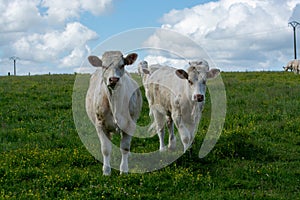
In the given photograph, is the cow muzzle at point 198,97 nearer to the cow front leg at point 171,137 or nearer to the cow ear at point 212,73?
the cow ear at point 212,73

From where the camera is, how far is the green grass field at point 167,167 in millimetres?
9344

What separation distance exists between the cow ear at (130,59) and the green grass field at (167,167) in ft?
7.91

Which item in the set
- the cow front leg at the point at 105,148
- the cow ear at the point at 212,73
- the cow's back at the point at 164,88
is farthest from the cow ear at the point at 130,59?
the cow's back at the point at 164,88

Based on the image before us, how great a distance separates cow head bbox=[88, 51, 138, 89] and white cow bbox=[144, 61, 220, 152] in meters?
1.68

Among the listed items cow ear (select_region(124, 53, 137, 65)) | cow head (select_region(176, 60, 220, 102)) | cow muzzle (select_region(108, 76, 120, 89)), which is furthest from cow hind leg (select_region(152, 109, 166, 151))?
cow muzzle (select_region(108, 76, 120, 89))

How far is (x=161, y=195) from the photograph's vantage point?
9.12 metres

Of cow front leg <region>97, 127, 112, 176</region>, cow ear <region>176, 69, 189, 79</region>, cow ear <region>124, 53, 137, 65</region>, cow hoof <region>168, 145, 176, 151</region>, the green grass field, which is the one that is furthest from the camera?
cow hoof <region>168, 145, 176, 151</region>

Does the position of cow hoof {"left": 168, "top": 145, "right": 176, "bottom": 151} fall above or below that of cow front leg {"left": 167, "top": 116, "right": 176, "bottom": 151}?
below

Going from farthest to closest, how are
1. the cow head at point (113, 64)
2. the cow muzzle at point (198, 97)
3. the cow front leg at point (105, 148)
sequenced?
the cow muzzle at point (198, 97), the cow front leg at point (105, 148), the cow head at point (113, 64)

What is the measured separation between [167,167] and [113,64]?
2.87m

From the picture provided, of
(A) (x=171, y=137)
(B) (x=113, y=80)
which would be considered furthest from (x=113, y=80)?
(A) (x=171, y=137)

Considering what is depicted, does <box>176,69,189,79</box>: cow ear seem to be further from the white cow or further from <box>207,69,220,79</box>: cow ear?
<box>207,69,220,79</box>: cow ear

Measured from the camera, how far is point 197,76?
11.0 meters

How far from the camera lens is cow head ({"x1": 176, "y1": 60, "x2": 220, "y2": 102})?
1065 centimetres
